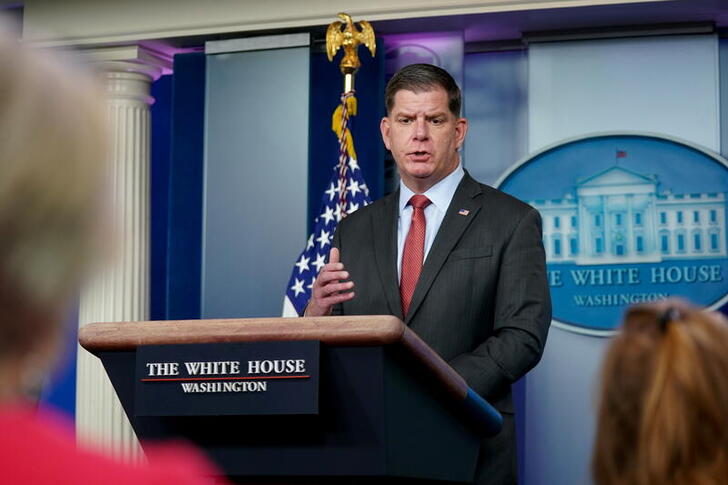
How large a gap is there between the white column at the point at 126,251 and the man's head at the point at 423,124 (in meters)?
2.59

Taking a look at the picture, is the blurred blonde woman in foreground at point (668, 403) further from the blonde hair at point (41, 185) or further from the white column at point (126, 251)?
the white column at point (126, 251)

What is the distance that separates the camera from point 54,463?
2.24ft

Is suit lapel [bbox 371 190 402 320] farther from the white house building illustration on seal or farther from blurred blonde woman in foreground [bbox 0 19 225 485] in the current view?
blurred blonde woman in foreground [bbox 0 19 225 485]

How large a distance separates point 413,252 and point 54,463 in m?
2.81

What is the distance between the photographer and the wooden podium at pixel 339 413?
202 cm

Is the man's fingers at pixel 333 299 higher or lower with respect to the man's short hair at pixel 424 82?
lower

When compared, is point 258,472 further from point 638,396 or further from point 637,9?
point 637,9

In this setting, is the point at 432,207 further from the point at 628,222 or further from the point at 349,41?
the point at 628,222

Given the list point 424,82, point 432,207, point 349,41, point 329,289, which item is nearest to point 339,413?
point 329,289

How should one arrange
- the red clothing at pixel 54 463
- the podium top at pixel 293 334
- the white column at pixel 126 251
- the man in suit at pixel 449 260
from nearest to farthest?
the red clothing at pixel 54 463
the podium top at pixel 293 334
the man in suit at pixel 449 260
the white column at pixel 126 251

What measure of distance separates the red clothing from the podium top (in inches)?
50.2

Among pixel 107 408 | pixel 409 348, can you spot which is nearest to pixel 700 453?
pixel 409 348

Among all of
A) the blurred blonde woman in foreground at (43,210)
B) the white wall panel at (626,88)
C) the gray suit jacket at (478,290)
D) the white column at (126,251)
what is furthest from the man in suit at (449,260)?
the white column at (126,251)

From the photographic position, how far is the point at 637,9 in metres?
5.45
